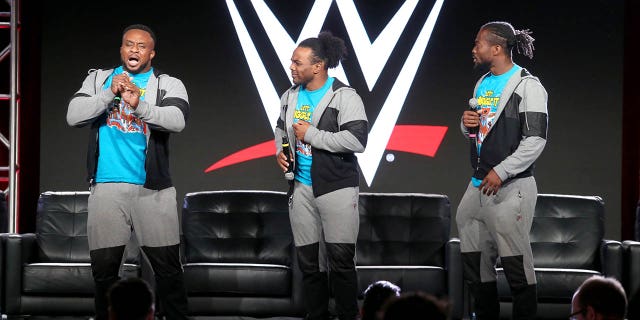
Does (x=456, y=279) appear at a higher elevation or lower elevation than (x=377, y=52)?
lower

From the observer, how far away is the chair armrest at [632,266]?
5770 millimetres

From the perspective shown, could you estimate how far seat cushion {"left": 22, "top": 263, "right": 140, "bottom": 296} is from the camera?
591cm

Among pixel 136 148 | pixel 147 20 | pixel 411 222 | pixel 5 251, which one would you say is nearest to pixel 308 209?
pixel 136 148

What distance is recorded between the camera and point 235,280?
593 centimetres

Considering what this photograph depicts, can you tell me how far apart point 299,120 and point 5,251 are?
91.8 inches

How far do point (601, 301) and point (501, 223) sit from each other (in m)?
1.77

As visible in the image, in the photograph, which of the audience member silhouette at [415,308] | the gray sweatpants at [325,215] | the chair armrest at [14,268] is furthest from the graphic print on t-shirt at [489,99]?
the chair armrest at [14,268]

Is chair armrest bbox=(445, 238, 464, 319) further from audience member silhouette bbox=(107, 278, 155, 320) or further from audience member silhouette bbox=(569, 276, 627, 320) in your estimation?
audience member silhouette bbox=(107, 278, 155, 320)

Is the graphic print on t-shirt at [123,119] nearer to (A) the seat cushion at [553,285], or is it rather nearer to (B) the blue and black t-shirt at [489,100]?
(B) the blue and black t-shirt at [489,100]

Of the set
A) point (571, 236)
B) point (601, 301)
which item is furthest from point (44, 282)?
point (601, 301)

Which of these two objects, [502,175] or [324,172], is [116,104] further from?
[502,175]

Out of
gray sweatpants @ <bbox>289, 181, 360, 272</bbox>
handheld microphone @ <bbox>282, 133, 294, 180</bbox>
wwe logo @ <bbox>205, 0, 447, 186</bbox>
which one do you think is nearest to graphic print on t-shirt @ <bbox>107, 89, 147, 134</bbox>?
handheld microphone @ <bbox>282, 133, 294, 180</bbox>

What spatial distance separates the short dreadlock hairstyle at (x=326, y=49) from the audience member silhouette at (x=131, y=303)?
2519 millimetres

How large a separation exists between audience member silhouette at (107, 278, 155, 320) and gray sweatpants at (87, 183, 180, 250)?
68.5 inches
